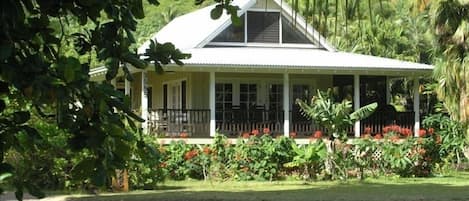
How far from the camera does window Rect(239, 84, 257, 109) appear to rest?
81.6 feet

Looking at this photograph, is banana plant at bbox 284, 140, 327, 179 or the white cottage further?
the white cottage

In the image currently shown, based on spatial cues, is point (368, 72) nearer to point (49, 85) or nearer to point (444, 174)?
point (444, 174)

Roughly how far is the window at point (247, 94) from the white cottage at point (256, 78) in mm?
33

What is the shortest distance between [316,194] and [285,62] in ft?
22.7

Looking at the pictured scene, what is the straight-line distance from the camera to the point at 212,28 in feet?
78.9

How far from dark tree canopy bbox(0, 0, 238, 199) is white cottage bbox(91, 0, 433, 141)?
16146 mm

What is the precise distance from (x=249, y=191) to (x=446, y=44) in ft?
30.9

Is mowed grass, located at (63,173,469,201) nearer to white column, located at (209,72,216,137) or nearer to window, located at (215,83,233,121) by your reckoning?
white column, located at (209,72,216,137)

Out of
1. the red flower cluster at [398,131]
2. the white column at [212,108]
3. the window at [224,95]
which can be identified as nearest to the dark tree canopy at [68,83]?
the white column at [212,108]

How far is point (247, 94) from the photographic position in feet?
82.2

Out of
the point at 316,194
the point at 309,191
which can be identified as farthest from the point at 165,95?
the point at 316,194

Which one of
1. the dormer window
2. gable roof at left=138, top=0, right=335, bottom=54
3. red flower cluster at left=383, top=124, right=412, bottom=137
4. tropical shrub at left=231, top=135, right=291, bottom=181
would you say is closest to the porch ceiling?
the dormer window

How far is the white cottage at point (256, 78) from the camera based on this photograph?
22000 mm

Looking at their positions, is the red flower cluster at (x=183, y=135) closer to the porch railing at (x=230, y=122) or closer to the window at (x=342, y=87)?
the porch railing at (x=230, y=122)
